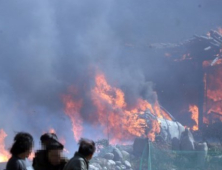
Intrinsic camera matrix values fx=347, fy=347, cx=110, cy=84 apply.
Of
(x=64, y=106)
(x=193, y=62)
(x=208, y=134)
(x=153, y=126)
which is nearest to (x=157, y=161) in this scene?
(x=153, y=126)

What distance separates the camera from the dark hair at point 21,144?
427cm

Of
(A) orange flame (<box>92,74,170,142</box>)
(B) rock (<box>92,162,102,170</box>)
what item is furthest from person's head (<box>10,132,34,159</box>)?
(A) orange flame (<box>92,74,170,142</box>)

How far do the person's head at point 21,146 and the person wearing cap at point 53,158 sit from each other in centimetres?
28

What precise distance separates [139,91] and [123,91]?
162 cm

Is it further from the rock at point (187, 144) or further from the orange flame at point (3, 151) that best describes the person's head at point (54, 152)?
the orange flame at point (3, 151)

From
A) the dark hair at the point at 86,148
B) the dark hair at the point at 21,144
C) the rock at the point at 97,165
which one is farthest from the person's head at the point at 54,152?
the rock at the point at 97,165

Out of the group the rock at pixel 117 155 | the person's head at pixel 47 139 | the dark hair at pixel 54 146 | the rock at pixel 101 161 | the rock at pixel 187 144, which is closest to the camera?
the dark hair at pixel 54 146

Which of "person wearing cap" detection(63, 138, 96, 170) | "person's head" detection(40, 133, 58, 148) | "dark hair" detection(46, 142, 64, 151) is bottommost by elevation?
"person wearing cap" detection(63, 138, 96, 170)

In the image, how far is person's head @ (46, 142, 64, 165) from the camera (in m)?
4.45

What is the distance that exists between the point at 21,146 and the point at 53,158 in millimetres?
461

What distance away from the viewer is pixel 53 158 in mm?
4496

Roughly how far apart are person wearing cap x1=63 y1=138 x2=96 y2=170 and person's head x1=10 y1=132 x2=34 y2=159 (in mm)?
557

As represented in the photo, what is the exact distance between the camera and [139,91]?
34406 millimetres

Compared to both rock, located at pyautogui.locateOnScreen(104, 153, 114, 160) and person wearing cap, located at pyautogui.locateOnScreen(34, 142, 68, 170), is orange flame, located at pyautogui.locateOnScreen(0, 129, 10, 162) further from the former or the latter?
person wearing cap, located at pyautogui.locateOnScreen(34, 142, 68, 170)
